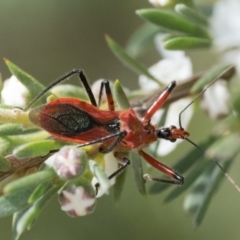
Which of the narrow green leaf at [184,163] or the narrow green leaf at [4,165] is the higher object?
the narrow green leaf at [4,165]

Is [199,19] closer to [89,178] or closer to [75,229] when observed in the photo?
[89,178]

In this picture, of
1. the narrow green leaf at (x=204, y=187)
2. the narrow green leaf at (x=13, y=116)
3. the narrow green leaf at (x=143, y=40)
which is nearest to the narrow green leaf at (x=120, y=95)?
the narrow green leaf at (x=13, y=116)

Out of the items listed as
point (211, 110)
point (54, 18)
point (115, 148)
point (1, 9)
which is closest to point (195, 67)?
point (54, 18)

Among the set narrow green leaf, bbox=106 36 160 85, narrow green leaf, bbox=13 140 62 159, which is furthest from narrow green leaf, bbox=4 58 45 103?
narrow green leaf, bbox=106 36 160 85

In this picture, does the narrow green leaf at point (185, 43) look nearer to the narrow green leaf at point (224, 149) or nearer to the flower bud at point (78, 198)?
the narrow green leaf at point (224, 149)

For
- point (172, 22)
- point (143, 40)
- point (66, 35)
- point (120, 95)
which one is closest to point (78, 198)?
point (120, 95)

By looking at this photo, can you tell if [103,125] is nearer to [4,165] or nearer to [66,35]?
[4,165]
